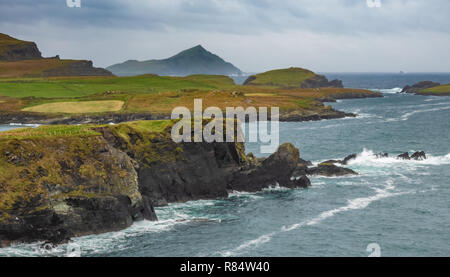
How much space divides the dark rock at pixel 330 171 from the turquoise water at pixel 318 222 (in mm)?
2050

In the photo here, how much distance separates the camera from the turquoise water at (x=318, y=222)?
41.0 m

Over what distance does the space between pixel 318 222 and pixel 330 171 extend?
72.2ft

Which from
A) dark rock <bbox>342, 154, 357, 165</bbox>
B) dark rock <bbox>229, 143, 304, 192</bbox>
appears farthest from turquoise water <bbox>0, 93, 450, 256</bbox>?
dark rock <bbox>229, 143, 304, 192</bbox>

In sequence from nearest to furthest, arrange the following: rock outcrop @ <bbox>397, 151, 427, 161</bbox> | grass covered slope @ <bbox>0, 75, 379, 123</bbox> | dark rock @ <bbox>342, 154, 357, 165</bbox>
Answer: dark rock @ <bbox>342, 154, 357, 165</bbox>
rock outcrop @ <bbox>397, 151, 427, 161</bbox>
grass covered slope @ <bbox>0, 75, 379, 123</bbox>

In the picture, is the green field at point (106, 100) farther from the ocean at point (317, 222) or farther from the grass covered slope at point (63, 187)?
the grass covered slope at point (63, 187)

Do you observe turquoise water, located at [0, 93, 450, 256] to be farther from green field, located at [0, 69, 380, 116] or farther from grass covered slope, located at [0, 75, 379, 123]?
green field, located at [0, 69, 380, 116]

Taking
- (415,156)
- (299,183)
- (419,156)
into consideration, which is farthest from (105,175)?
(419,156)

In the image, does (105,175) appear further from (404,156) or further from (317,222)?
(404,156)

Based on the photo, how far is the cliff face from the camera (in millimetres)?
41875

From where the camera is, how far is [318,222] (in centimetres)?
4866

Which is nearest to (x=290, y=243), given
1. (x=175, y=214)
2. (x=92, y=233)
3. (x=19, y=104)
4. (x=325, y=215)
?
(x=325, y=215)

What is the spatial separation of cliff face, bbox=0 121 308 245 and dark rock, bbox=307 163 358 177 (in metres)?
7.74

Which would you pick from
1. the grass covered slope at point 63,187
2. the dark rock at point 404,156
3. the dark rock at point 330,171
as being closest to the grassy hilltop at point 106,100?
the dark rock at point 404,156

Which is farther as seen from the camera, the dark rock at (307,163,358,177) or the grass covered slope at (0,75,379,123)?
the grass covered slope at (0,75,379,123)
